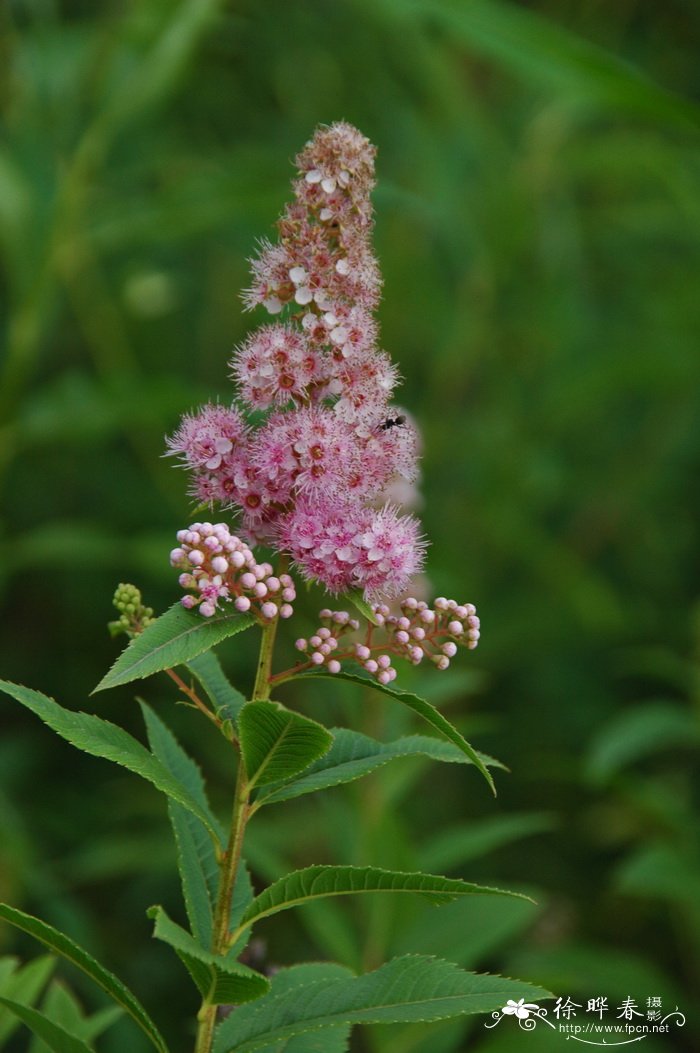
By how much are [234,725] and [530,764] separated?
3113 mm

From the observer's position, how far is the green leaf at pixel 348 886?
4.23 ft

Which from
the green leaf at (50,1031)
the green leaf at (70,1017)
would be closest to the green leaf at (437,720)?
the green leaf at (50,1031)

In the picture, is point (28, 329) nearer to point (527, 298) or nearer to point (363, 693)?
point (363, 693)

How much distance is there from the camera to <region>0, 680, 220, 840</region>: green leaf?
1306 millimetres

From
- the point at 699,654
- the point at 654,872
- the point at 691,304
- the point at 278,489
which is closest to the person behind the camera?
the point at 278,489

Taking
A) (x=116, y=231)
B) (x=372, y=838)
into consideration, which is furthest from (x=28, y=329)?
(x=372, y=838)

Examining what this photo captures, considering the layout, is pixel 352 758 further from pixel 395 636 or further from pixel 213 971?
pixel 213 971

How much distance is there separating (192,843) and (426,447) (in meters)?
2.98

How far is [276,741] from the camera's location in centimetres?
133

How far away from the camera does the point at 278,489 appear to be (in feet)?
4.71

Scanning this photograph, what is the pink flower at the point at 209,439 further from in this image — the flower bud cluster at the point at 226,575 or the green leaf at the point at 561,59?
the green leaf at the point at 561,59

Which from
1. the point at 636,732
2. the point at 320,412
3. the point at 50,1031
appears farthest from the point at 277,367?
the point at 636,732

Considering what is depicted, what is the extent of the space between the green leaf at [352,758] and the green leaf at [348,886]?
11 cm

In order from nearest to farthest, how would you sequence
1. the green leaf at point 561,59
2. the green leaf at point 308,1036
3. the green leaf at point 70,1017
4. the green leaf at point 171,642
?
the green leaf at point 171,642 → the green leaf at point 308,1036 → the green leaf at point 70,1017 → the green leaf at point 561,59
